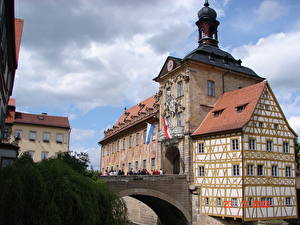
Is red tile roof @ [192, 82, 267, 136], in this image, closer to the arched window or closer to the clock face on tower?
the arched window

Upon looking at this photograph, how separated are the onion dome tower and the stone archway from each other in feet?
36.6

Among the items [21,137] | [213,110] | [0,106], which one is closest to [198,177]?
[213,110]

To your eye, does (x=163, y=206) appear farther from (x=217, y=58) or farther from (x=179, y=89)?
(x=217, y=58)

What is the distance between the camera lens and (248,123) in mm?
23203

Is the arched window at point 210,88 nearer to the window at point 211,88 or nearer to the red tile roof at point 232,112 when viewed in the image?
the window at point 211,88

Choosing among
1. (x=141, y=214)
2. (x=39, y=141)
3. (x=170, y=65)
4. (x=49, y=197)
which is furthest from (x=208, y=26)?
(x=49, y=197)

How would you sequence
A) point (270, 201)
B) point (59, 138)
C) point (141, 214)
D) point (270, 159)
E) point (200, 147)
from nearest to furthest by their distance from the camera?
point (270, 201), point (270, 159), point (200, 147), point (141, 214), point (59, 138)

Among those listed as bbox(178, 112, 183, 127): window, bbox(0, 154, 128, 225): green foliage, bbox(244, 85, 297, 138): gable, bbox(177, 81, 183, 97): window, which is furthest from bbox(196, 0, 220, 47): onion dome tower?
bbox(0, 154, 128, 225): green foliage

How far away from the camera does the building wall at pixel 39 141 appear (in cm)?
4241

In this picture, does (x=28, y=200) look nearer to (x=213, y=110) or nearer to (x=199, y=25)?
(x=213, y=110)

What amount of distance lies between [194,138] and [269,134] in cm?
561

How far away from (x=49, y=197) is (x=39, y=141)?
119 feet

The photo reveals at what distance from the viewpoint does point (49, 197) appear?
8.65 meters

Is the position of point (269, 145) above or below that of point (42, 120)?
below
